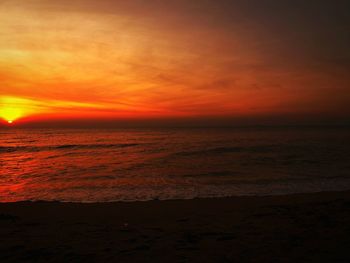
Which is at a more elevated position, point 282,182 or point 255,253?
point 255,253

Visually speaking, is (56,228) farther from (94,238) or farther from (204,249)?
(204,249)

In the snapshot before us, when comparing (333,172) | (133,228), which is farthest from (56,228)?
(333,172)

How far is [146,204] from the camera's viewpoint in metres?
10.3

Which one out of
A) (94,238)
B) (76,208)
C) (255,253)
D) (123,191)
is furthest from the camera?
(123,191)

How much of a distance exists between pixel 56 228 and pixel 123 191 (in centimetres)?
594

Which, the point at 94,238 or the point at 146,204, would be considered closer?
the point at 94,238

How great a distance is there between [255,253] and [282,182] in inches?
428

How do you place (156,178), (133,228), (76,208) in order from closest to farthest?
(133,228) < (76,208) < (156,178)

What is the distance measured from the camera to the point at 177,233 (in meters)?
6.62

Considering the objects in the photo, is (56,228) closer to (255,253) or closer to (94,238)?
(94,238)

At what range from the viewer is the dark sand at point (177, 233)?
5.26 m

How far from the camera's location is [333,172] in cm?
1806

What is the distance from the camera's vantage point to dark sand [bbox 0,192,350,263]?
17.3 feet

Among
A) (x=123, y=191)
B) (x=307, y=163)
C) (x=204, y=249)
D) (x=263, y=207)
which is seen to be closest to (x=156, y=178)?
(x=123, y=191)
